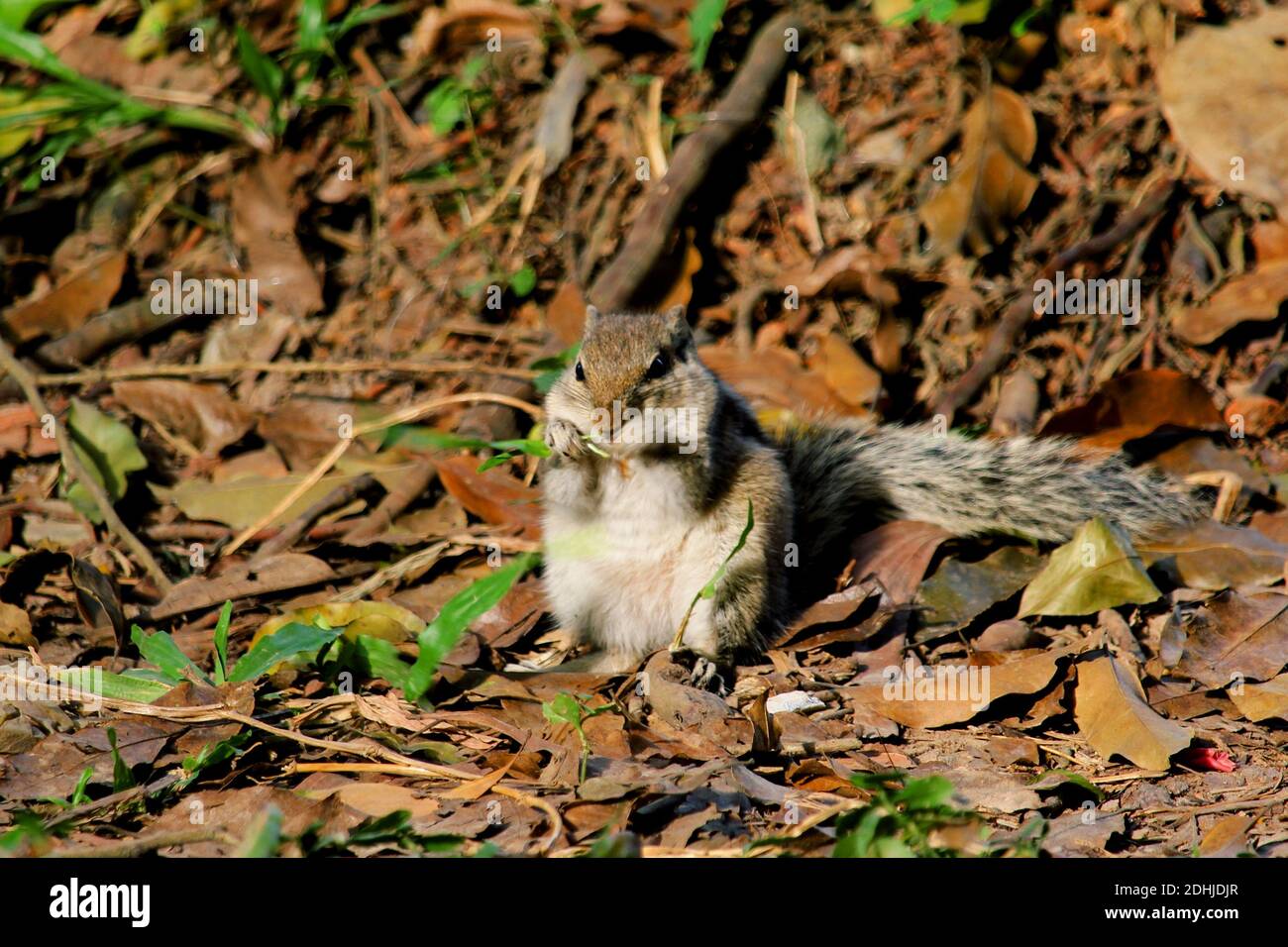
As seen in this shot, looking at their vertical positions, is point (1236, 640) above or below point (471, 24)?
below

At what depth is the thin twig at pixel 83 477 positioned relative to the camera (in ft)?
15.4

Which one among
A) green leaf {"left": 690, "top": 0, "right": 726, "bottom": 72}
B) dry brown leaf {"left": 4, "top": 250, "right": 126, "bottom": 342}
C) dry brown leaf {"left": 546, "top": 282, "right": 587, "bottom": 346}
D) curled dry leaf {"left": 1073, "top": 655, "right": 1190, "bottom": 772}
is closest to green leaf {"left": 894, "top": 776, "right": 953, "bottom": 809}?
curled dry leaf {"left": 1073, "top": 655, "right": 1190, "bottom": 772}

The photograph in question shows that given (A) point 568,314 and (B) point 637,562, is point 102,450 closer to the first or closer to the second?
(A) point 568,314

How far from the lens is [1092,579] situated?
413 centimetres

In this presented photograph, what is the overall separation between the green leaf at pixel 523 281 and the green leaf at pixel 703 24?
136 centimetres

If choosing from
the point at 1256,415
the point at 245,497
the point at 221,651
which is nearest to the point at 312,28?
the point at 245,497

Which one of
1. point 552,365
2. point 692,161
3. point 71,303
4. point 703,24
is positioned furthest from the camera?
point 71,303

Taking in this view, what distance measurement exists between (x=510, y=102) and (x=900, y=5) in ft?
6.79

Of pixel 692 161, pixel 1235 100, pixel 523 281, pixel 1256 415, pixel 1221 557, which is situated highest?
pixel 1235 100

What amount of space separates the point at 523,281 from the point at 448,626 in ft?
9.23

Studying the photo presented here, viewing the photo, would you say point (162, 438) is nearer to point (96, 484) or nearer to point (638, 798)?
point (96, 484)

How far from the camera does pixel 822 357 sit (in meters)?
5.68

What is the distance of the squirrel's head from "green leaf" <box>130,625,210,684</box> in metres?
1.42

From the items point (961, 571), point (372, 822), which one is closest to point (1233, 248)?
point (961, 571)
